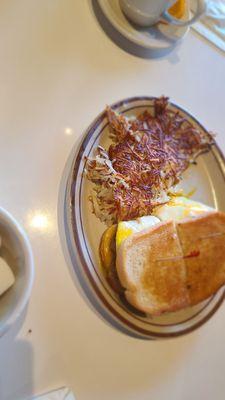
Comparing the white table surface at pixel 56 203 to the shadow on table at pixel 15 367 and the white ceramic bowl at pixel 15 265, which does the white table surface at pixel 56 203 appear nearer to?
the shadow on table at pixel 15 367

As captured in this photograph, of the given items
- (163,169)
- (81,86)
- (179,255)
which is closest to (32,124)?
(81,86)

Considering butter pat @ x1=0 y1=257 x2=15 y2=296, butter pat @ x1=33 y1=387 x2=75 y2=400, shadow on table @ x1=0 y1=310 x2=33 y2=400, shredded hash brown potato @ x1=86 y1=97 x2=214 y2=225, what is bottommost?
butter pat @ x1=33 y1=387 x2=75 y2=400

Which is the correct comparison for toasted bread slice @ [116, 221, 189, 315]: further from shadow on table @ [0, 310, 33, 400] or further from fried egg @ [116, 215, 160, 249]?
shadow on table @ [0, 310, 33, 400]

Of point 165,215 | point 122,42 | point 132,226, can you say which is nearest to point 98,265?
point 132,226

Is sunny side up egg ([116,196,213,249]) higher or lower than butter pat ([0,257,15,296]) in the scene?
higher

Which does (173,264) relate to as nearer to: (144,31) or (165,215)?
(165,215)

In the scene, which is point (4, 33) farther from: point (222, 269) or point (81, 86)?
point (222, 269)

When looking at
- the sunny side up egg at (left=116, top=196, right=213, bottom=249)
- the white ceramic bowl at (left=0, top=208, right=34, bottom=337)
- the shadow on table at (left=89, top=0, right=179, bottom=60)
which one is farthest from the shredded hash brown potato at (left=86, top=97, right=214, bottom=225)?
the white ceramic bowl at (left=0, top=208, right=34, bottom=337)
